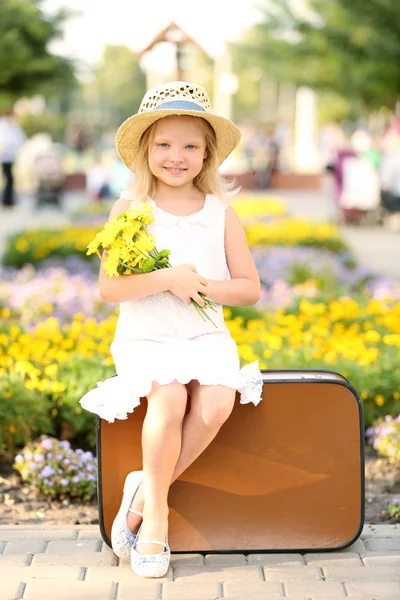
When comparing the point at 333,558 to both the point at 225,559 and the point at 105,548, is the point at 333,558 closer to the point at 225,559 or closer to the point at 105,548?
the point at 225,559

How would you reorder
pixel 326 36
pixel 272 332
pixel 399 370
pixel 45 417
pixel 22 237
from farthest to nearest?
pixel 326 36, pixel 22 237, pixel 272 332, pixel 399 370, pixel 45 417

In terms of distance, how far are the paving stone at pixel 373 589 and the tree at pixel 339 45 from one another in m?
15.4

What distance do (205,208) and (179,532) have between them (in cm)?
105

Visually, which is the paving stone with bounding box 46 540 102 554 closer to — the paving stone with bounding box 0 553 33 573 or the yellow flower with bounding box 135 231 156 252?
the paving stone with bounding box 0 553 33 573

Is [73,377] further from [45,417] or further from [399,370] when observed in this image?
[399,370]

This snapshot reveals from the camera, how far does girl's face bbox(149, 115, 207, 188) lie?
10.9ft

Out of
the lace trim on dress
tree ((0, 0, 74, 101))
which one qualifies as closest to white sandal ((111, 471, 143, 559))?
the lace trim on dress

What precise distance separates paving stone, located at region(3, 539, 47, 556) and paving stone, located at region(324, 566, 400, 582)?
905mm

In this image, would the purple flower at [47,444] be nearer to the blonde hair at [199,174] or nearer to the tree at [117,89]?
the blonde hair at [199,174]

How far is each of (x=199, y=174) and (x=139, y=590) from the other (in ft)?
4.43

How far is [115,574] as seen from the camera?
3146mm

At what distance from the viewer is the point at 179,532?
338 centimetres

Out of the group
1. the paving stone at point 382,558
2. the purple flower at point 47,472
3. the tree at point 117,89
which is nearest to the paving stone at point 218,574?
the paving stone at point 382,558

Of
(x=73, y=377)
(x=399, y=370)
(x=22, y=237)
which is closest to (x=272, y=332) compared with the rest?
(x=399, y=370)
